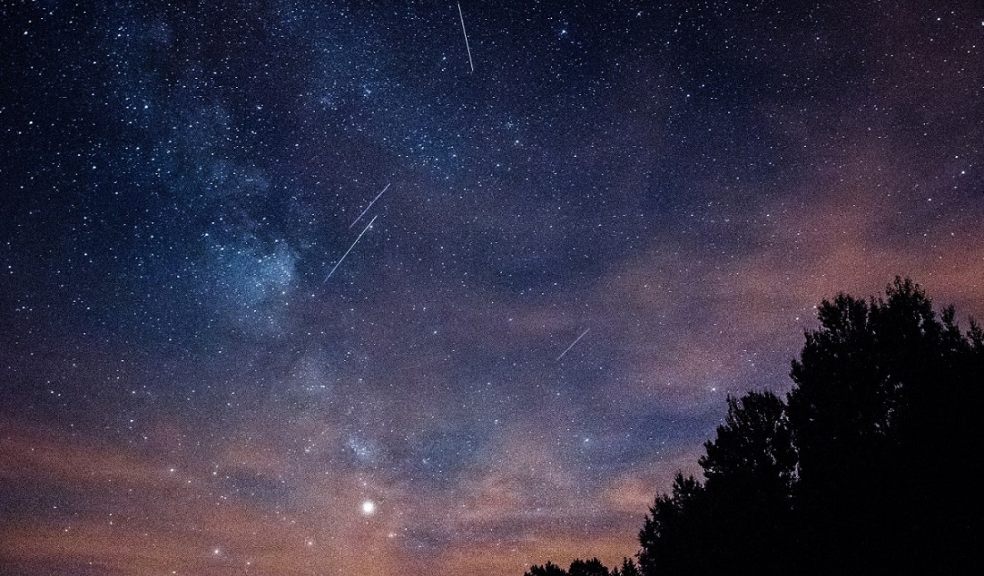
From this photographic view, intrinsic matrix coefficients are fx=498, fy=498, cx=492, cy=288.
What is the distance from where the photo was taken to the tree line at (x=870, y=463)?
1051 cm

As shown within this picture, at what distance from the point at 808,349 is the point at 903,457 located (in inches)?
163

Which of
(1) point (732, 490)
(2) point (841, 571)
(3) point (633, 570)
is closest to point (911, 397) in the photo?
(2) point (841, 571)

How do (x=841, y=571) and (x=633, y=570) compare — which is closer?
(x=841, y=571)

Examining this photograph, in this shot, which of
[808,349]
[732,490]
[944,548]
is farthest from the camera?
[732,490]

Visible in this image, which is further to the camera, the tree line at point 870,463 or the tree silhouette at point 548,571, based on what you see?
the tree silhouette at point 548,571

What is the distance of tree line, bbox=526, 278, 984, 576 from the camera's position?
414 inches

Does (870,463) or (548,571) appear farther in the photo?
(548,571)

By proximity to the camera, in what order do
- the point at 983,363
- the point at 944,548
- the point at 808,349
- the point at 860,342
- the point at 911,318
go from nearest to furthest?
the point at 944,548
the point at 983,363
the point at 911,318
the point at 860,342
the point at 808,349

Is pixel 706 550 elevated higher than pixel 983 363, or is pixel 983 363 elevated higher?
pixel 983 363

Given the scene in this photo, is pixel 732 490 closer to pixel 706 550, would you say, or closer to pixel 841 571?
pixel 706 550

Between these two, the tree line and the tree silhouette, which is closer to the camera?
the tree line

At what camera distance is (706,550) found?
17.8 meters

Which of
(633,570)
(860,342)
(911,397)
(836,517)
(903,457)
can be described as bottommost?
(633,570)

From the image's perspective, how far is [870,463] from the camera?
11.8 m
